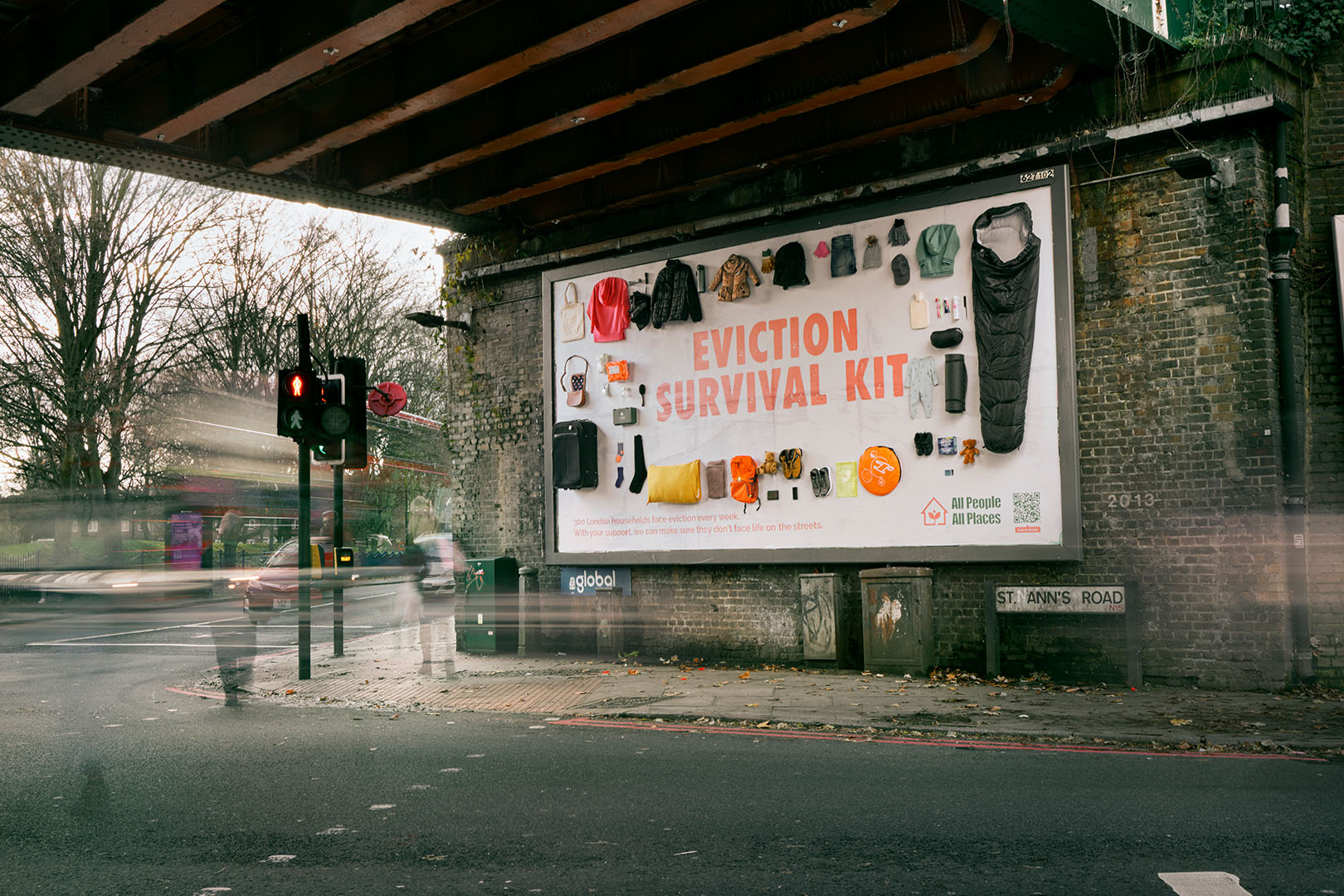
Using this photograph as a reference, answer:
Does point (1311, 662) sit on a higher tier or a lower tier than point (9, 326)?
lower

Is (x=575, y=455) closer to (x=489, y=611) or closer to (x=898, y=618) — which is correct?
(x=489, y=611)

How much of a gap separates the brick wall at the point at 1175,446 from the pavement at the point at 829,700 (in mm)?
442

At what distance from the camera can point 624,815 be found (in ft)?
18.5

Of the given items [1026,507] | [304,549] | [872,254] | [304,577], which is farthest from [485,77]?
[1026,507]

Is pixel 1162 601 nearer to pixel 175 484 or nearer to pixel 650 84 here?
pixel 650 84

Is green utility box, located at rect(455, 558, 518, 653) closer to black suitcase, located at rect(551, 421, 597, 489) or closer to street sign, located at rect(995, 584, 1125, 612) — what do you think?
black suitcase, located at rect(551, 421, 597, 489)

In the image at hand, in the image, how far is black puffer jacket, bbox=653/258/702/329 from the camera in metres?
13.4

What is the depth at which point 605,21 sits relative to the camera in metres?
9.48

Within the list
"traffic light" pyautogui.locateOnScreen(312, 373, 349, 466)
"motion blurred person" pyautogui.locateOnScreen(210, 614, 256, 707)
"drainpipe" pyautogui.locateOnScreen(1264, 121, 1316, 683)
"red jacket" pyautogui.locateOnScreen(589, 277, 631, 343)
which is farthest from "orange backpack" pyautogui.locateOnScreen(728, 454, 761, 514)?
"motion blurred person" pyautogui.locateOnScreen(210, 614, 256, 707)

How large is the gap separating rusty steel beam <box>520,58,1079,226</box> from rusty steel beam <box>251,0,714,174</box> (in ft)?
10.1

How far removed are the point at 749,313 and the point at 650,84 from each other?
3342 millimetres

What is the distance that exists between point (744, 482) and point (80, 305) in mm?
24814

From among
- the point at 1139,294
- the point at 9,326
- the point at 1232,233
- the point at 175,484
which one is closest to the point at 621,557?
the point at 1139,294

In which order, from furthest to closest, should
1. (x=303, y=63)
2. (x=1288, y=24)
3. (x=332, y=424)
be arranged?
(x=332, y=424) < (x=1288, y=24) < (x=303, y=63)
